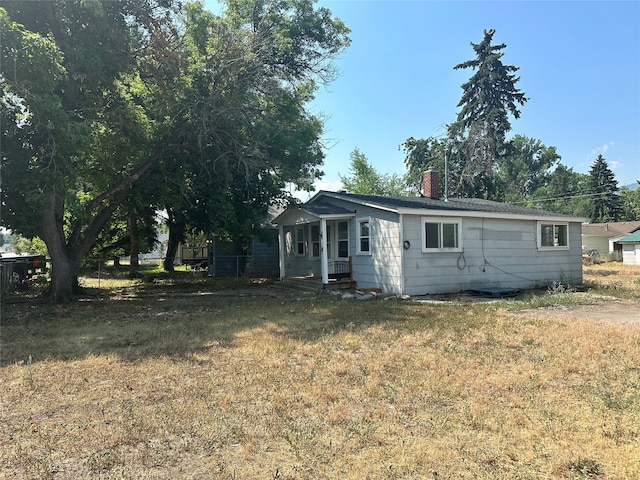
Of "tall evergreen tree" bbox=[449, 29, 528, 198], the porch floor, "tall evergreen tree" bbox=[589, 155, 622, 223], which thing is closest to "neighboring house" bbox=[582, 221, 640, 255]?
"tall evergreen tree" bbox=[449, 29, 528, 198]

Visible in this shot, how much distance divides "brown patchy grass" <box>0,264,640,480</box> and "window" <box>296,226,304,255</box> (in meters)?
9.23

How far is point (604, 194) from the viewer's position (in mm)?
52719

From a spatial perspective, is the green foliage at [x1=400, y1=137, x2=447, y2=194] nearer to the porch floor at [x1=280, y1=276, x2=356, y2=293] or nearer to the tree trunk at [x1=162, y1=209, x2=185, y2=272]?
the tree trunk at [x1=162, y1=209, x2=185, y2=272]

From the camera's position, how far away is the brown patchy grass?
300 centimetres

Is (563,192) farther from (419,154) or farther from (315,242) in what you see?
(315,242)

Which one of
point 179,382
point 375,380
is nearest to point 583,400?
point 375,380

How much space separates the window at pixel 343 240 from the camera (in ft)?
48.3

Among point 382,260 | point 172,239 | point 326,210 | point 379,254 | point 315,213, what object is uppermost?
point 326,210

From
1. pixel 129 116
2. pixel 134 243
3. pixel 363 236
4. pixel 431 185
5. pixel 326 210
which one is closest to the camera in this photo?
pixel 129 116

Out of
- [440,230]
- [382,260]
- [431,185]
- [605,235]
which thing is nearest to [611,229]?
[605,235]

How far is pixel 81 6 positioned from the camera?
10.1m

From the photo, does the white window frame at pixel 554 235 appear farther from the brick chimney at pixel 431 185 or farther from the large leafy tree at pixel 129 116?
the large leafy tree at pixel 129 116

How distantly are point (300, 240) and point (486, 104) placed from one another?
98.8 feet

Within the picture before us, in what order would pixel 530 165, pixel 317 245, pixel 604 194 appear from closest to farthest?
pixel 317 245 < pixel 604 194 < pixel 530 165
